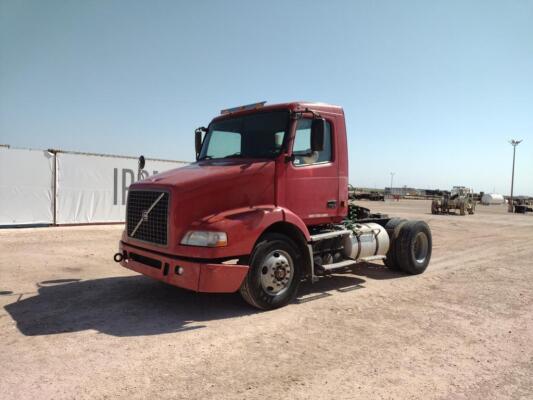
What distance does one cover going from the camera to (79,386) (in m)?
3.27

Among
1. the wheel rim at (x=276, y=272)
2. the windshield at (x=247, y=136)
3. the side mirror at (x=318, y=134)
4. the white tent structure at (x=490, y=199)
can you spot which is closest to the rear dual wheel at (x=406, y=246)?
the wheel rim at (x=276, y=272)

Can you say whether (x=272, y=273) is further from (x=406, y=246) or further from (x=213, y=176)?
(x=406, y=246)

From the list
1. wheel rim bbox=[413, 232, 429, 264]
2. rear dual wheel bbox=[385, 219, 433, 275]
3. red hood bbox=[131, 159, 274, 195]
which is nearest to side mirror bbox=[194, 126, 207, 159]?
red hood bbox=[131, 159, 274, 195]

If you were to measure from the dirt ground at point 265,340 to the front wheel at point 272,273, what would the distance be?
20 cm

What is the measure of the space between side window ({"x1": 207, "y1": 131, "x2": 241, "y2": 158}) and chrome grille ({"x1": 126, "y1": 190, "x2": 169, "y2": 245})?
1.49 m

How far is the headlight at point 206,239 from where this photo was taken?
189 inches

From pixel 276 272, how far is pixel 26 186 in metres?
11.5

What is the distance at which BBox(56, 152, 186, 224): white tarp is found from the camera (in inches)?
566

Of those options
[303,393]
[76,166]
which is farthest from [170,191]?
[76,166]

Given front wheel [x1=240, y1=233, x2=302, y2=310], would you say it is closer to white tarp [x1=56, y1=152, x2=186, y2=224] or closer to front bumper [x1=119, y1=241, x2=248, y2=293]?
front bumper [x1=119, y1=241, x2=248, y2=293]

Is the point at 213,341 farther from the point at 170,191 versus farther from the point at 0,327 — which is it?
the point at 0,327

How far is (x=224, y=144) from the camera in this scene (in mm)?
6480

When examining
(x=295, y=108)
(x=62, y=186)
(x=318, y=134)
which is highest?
(x=295, y=108)

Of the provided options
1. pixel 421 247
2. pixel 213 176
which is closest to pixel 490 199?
pixel 421 247
